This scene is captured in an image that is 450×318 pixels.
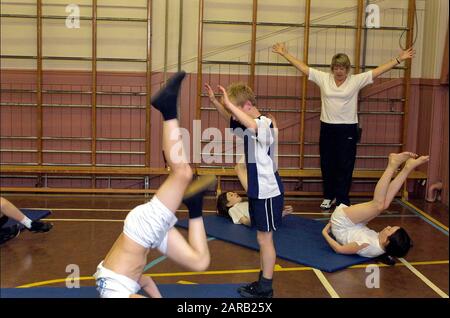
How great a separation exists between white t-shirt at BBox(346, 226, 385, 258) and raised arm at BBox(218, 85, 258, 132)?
5.15ft

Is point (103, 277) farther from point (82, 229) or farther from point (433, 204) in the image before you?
point (433, 204)

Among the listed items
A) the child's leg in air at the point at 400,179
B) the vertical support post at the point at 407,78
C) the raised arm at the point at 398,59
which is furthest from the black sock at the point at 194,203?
the vertical support post at the point at 407,78

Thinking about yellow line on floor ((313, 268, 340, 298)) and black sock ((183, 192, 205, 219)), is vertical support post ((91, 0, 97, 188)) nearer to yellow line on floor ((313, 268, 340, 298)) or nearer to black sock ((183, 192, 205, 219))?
yellow line on floor ((313, 268, 340, 298))

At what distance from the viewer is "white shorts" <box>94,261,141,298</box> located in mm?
3080

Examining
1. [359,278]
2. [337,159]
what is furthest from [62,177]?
[359,278]

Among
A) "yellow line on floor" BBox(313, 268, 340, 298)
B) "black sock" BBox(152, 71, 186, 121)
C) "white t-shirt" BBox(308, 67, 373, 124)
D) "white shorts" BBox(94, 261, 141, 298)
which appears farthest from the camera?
"white t-shirt" BBox(308, 67, 373, 124)

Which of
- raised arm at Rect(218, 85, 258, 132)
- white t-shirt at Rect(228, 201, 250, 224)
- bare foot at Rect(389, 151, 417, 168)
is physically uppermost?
raised arm at Rect(218, 85, 258, 132)

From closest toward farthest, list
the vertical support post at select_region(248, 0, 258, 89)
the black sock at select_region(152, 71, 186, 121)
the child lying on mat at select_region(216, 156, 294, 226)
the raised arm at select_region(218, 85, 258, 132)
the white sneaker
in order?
1. the black sock at select_region(152, 71, 186, 121)
2. the raised arm at select_region(218, 85, 258, 132)
3. the child lying on mat at select_region(216, 156, 294, 226)
4. the white sneaker
5. the vertical support post at select_region(248, 0, 258, 89)

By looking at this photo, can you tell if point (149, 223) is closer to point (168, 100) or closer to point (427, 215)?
point (168, 100)

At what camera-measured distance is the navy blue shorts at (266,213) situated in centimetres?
391

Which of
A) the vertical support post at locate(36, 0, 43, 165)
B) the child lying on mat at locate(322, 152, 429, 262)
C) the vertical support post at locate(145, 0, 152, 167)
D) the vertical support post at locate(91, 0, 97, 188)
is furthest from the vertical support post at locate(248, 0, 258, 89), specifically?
the child lying on mat at locate(322, 152, 429, 262)

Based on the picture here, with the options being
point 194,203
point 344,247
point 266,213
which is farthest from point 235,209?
point 194,203

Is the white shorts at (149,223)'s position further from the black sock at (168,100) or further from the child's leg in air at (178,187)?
the black sock at (168,100)

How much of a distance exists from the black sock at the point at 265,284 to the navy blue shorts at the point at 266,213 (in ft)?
1.05
